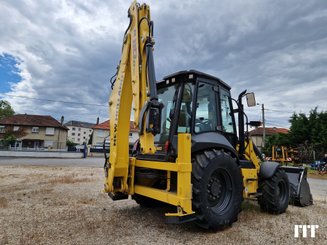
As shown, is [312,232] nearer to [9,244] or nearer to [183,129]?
[183,129]

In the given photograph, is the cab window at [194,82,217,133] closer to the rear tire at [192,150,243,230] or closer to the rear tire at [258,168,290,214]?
the rear tire at [192,150,243,230]

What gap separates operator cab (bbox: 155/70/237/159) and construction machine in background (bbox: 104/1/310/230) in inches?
0.6

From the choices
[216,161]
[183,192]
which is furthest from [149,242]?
[216,161]

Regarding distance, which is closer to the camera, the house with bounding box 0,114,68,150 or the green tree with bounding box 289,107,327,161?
the green tree with bounding box 289,107,327,161

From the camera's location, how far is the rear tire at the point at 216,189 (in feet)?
11.5

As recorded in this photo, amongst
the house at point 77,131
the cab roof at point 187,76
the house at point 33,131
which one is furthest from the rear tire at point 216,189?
the house at point 77,131

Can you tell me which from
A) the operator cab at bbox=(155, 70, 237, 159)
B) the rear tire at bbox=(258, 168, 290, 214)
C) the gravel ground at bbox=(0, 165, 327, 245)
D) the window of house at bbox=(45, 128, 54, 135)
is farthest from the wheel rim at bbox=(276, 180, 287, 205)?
the window of house at bbox=(45, 128, 54, 135)

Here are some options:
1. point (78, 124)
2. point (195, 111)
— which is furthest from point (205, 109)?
point (78, 124)

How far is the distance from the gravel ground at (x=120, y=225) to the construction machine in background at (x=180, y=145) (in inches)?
12.6

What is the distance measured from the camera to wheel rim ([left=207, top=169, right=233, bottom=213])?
12.6 ft

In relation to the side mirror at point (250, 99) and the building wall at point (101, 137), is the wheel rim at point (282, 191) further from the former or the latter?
the building wall at point (101, 137)

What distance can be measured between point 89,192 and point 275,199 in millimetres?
4597

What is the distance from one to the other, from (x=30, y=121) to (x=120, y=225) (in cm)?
4677

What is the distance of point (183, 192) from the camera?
334 centimetres
